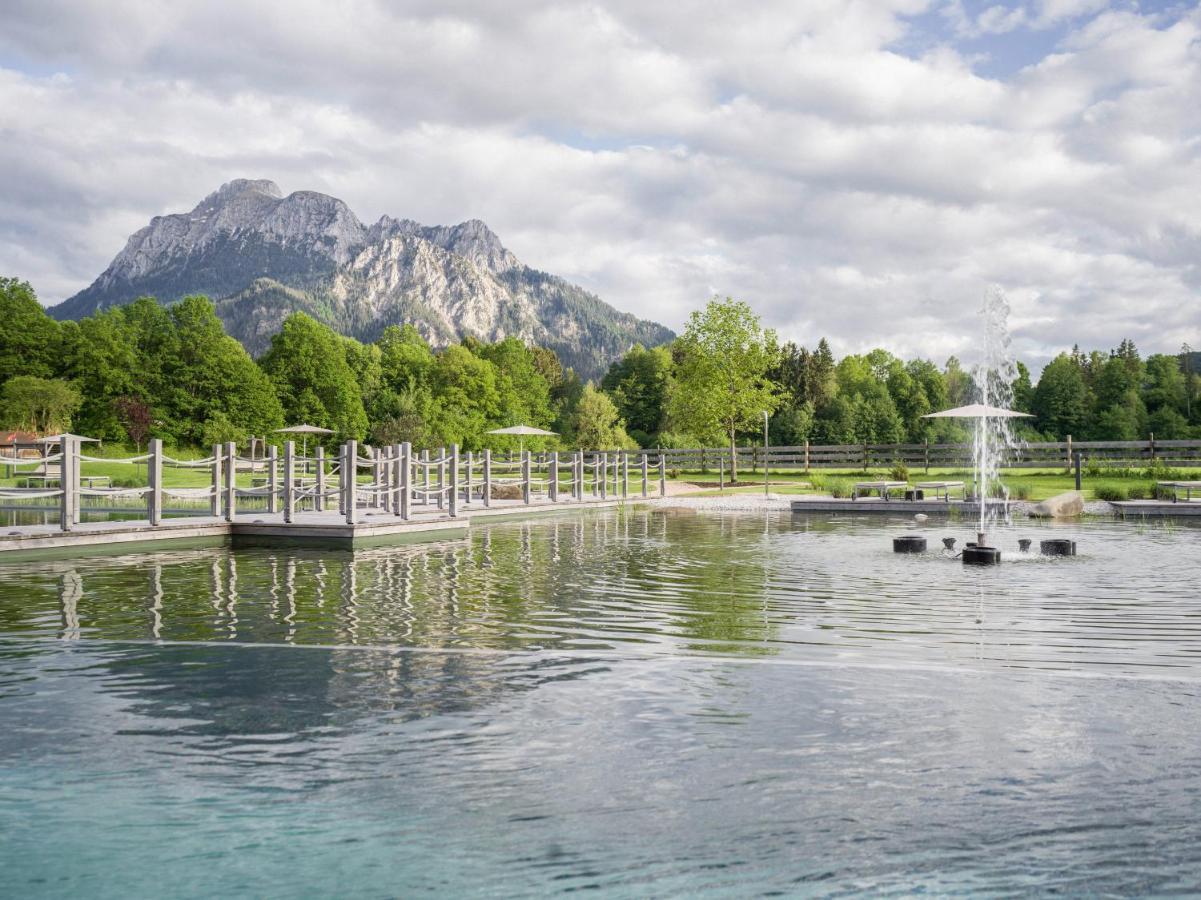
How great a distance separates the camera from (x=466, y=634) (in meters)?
8.08

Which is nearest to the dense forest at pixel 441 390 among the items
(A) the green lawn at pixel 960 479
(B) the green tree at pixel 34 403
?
(B) the green tree at pixel 34 403

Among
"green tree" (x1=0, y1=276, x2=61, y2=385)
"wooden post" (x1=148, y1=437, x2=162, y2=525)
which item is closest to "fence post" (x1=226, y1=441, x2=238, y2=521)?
"wooden post" (x1=148, y1=437, x2=162, y2=525)

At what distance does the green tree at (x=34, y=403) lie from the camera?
175 ft

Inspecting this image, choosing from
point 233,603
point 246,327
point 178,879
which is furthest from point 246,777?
point 246,327

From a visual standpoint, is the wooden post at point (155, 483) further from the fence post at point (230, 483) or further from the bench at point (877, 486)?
the bench at point (877, 486)

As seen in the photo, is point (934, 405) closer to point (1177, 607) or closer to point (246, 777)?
point (1177, 607)

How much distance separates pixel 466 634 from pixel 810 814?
14.4ft

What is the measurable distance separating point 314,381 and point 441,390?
10.4m

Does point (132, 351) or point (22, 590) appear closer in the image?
point (22, 590)

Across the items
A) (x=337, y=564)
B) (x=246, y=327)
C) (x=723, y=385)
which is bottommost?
(x=337, y=564)

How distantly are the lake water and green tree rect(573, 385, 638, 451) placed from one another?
53175 millimetres

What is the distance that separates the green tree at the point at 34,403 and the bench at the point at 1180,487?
50.8 m

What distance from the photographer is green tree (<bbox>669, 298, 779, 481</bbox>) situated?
1684 inches

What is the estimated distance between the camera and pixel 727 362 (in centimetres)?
4344
